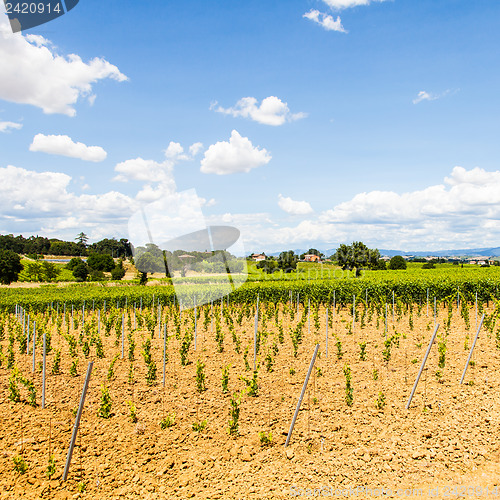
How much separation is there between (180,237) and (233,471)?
7.37 meters

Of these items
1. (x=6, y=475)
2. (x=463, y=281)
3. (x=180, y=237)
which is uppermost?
(x=180, y=237)

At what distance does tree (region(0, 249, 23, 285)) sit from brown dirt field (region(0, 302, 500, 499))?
61.4 meters

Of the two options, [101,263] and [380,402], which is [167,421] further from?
[101,263]

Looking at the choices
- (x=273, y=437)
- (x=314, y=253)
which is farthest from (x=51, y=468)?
(x=314, y=253)

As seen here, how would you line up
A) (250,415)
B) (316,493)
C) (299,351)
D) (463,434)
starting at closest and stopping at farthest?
(316,493) → (463,434) → (250,415) → (299,351)

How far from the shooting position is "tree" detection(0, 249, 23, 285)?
200 ft

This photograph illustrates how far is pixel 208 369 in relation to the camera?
904cm

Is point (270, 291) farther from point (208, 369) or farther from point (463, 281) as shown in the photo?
point (208, 369)

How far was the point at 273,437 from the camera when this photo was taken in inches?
236

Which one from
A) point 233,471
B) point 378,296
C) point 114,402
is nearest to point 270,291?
point 378,296

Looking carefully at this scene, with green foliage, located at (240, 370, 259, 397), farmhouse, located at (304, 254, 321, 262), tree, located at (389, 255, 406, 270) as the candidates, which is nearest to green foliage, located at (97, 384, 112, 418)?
green foliage, located at (240, 370, 259, 397)

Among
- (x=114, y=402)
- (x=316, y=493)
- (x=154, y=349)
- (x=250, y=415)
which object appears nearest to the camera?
(x=316, y=493)

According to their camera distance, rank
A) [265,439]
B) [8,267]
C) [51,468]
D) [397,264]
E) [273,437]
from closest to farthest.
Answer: [51,468] → [265,439] → [273,437] → [8,267] → [397,264]

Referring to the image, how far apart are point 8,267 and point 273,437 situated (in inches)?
2674
